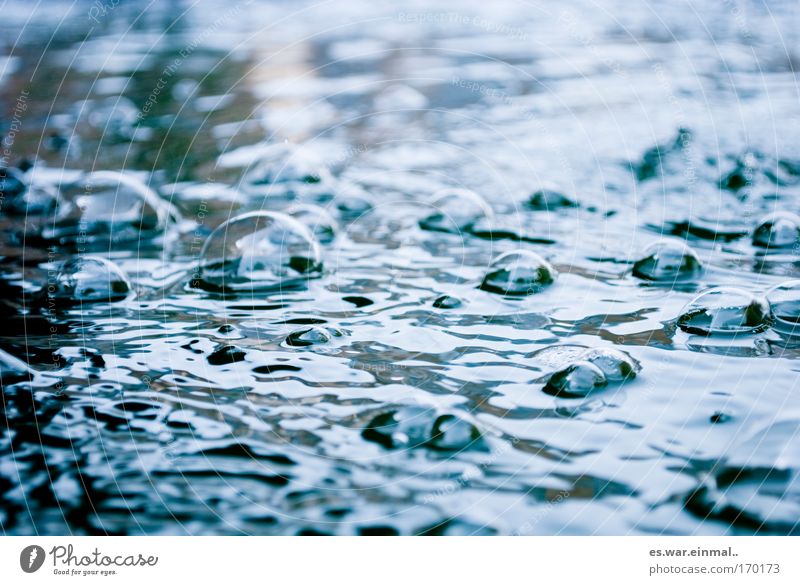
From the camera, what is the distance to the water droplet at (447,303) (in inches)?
84.8

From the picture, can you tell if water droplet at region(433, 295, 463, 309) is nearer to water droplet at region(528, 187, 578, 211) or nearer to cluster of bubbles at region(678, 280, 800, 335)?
cluster of bubbles at region(678, 280, 800, 335)

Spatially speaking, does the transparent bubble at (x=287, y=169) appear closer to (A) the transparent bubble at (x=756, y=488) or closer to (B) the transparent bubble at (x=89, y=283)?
(B) the transparent bubble at (x=89, y=283)

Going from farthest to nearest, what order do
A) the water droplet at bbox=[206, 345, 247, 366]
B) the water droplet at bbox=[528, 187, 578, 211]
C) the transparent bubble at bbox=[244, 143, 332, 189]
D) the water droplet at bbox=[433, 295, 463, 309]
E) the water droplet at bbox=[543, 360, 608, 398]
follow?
the transparent bubble at bbox=[244, 143, 332, 189]
the water droplet at bbox=[528, 187, 578, 211]
the water droplet at bbox=[433, 295, 463, 309]
the water droplet at bbox=[206, 345, 247, 366]
the water droplet at bbox=[543, 360, 608, 398]

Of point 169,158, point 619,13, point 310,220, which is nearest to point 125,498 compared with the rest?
point 310,220

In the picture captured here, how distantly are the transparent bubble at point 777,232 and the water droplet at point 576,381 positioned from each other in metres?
0.99

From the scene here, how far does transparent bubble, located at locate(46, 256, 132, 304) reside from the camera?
224 cm

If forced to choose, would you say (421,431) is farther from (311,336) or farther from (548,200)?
(548,200)

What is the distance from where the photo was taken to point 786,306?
2.05 metres

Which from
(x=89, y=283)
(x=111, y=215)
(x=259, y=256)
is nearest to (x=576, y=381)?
(x=259, y=256)

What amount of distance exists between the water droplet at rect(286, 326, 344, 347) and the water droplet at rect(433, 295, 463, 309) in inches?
11.0

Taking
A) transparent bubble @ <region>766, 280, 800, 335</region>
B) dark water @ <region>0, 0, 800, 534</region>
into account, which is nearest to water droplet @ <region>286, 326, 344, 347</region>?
dark water @ <region>0, 0, 800, 534</region>

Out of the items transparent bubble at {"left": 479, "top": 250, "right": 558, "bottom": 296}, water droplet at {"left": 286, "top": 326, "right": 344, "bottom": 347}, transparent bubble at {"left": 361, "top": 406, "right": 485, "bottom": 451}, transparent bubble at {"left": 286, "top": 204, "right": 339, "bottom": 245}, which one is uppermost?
transparent bubble at {"left": 286, "top": 204, "right": 339, "bottom": 245}
